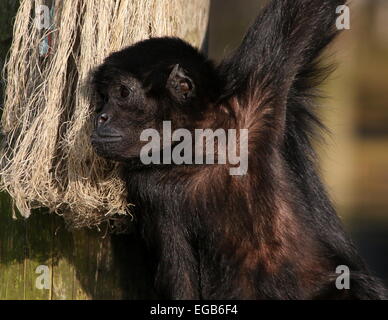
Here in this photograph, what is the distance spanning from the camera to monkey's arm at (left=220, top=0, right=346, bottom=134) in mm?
5879

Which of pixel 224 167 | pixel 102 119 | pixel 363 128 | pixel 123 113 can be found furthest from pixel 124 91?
pixel 363 128

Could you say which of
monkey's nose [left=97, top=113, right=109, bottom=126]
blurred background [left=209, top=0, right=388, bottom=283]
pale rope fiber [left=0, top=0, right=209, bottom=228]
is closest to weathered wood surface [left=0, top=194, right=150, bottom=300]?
pale rope fiber [left=0, top=0, right=209, bottom=228]

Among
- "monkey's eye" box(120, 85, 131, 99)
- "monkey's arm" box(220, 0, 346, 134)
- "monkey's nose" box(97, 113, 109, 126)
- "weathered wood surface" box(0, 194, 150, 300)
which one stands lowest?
"weathered wood surface" box(0, 194, 150, 300)

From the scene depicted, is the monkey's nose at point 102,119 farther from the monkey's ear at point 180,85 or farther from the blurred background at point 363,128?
the blurred background at point 363,128

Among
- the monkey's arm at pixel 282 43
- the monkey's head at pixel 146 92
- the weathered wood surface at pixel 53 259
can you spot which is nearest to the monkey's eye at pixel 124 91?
the monkey's head at pixel 146 92

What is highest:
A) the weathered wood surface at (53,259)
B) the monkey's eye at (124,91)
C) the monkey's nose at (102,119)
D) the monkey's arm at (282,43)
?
the monkey's arm at (282,43)

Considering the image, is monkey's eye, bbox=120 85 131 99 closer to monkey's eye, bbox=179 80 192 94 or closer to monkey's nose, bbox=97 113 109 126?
monkey's nose, bbox=97 113 109 126

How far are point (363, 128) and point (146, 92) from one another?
7.65 metres

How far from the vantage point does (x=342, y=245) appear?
20.7 feet

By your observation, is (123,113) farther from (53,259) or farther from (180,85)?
(53,259)

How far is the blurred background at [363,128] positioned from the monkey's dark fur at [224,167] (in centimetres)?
571

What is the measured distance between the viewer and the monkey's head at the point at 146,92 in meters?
5.82

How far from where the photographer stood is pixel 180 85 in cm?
593

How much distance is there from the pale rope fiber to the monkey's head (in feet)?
0.47
